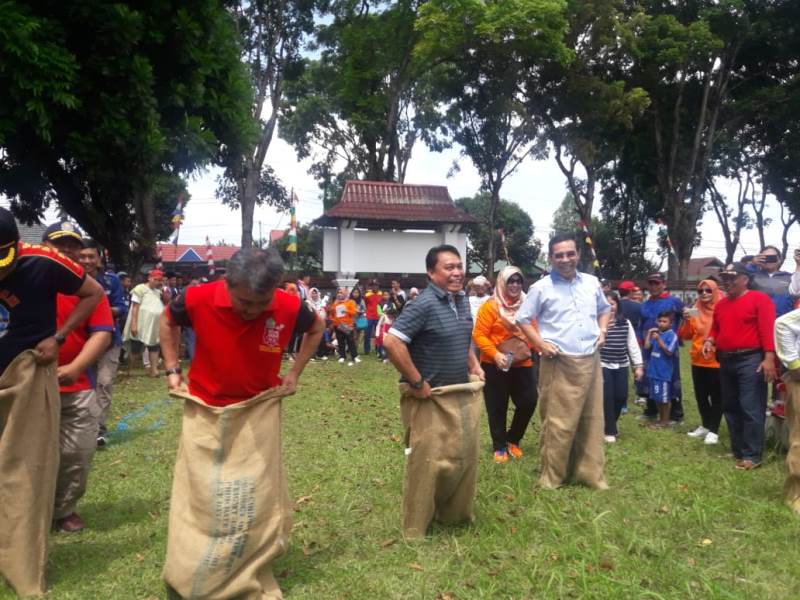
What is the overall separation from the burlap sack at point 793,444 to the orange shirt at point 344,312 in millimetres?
11878

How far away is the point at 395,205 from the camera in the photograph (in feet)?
78.0

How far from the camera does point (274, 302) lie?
12.5 ft

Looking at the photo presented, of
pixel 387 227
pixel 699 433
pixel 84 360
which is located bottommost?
pixel 699 433

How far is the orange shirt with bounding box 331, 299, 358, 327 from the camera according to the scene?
1641 centimetres

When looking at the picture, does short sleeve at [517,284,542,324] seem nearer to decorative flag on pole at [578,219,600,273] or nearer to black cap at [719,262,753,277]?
black cap at [719,262,753,277]

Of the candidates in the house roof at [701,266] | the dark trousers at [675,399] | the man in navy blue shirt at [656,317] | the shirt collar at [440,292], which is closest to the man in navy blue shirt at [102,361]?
the shirt collar at [440,292]

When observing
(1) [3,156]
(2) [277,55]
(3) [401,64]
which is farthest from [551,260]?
(3) [401,64]

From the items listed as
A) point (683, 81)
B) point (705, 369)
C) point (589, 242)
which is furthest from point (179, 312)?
point (683, 81)

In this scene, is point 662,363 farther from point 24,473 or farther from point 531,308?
point 24,473

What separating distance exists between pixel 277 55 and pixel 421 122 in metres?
10.8

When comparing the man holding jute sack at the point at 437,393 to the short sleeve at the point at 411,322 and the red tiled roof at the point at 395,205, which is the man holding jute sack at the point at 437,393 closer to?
the short sleeve at the point at 411,322

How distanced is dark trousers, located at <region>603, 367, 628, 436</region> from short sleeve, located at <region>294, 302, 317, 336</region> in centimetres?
476

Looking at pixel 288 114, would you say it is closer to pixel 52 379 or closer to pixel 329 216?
pixel 329 216

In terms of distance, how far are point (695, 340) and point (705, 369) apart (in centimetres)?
50
